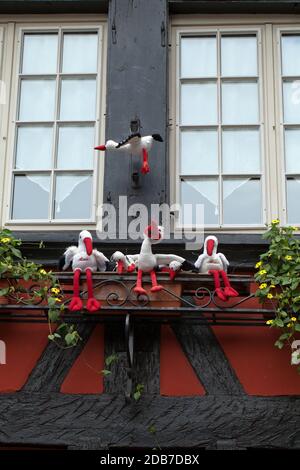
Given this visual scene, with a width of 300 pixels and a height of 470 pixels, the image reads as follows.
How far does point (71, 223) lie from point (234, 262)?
1.17 metres

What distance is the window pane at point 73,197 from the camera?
6711 mm

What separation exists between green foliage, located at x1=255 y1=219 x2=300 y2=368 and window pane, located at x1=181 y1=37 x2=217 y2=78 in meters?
1.59

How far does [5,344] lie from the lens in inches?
239

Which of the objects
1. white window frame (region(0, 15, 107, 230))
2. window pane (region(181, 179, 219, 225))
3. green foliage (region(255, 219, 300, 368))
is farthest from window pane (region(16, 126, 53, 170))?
green foliage (region(255, 219, 300, 368))

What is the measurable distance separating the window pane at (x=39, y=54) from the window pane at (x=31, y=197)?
0.89 metres

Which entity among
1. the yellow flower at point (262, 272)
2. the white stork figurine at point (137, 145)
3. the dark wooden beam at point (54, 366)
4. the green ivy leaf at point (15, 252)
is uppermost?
the white stork figurine at point (137, 145)

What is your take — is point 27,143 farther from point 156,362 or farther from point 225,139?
point 156,362

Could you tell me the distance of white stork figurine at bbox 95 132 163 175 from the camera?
254 inches

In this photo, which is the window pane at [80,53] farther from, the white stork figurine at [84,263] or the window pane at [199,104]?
the white stork figurine at [84,263]

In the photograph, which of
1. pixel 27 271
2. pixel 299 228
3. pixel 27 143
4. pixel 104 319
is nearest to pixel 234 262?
pixel 299 228

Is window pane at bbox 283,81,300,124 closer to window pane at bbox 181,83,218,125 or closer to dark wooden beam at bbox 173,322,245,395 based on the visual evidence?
window pane at bbox 181,83,218,125

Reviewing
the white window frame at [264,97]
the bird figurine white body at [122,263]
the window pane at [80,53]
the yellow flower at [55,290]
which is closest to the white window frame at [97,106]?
the window pane at [80,53]

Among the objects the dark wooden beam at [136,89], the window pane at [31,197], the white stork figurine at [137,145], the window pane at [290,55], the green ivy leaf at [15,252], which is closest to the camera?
the green ivy leaf at [15,252]

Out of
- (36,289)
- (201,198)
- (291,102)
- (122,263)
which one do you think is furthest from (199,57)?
(36,289)
